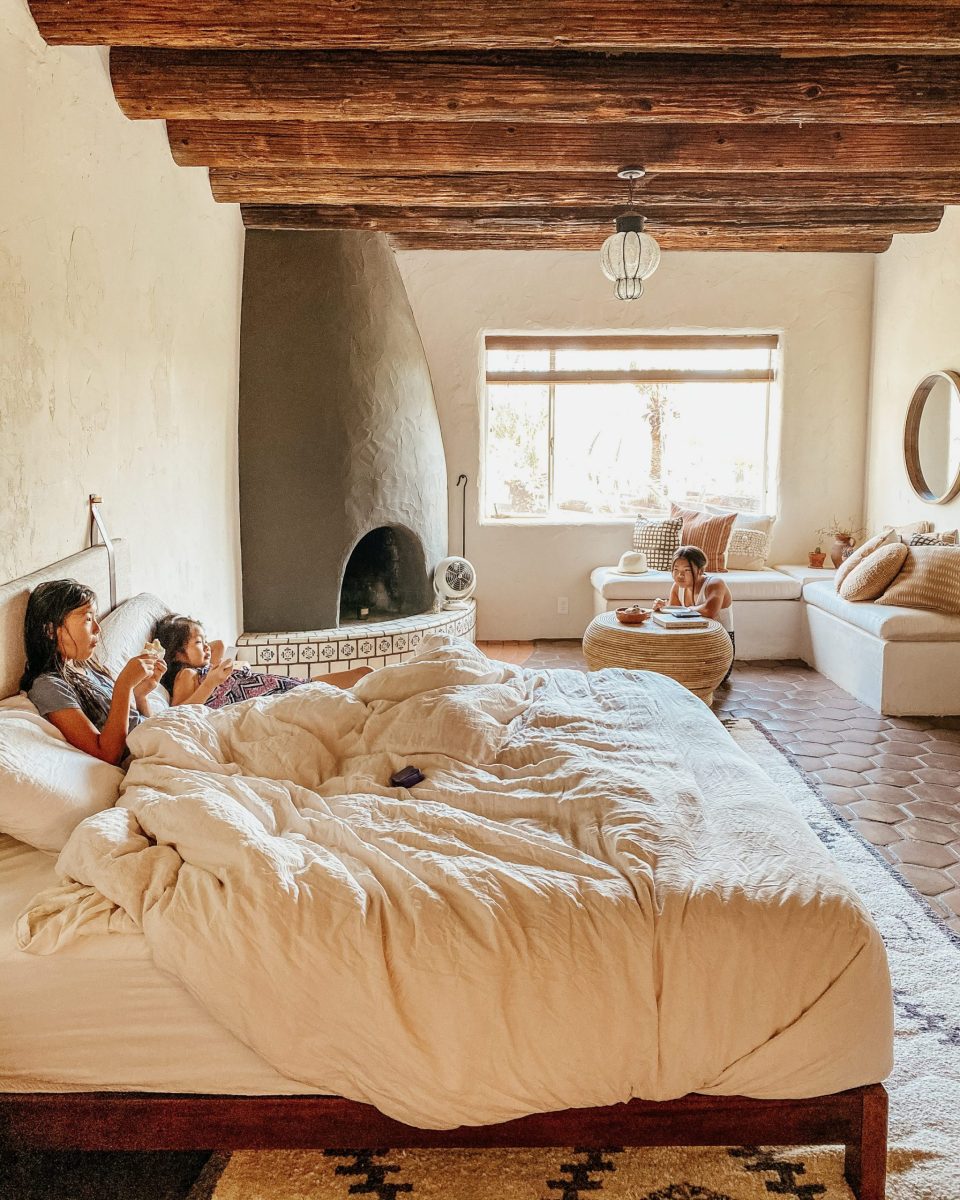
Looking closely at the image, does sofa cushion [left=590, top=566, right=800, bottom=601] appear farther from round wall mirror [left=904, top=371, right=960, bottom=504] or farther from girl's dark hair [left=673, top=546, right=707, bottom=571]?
round wall mirror [left=904, top=371, right=960, bottom=504]

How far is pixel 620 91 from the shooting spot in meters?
3.42

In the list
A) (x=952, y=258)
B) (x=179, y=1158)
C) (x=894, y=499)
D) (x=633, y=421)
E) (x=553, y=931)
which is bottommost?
(x=179, y=1158)

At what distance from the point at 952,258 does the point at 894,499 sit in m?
1.57

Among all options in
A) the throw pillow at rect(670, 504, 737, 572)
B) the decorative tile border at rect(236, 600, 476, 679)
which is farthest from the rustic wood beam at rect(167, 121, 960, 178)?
the throw pillow at rect(670, 504, 737, 572)

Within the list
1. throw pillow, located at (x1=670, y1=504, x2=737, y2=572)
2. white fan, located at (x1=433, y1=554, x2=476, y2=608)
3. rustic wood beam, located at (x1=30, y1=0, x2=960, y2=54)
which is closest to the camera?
rustic wood beam, located at (x1=30, y1=0, x2=960, y2=54)

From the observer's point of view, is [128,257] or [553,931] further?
[128,257]

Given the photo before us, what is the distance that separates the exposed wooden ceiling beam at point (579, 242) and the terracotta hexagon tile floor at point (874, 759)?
2.62 metres

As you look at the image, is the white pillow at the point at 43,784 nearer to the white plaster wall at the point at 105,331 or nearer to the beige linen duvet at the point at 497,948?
the beige linen duvet at the point at 497,948

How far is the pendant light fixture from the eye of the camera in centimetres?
451

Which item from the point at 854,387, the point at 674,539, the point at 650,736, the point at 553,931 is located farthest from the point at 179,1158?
the point at 854,387

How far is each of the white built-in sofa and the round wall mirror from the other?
849 millimetres

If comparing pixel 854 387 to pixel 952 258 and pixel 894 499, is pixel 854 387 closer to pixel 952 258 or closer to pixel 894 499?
pixel 894 499

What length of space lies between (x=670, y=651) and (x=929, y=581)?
1598mm

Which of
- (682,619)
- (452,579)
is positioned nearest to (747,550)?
(682,619)
